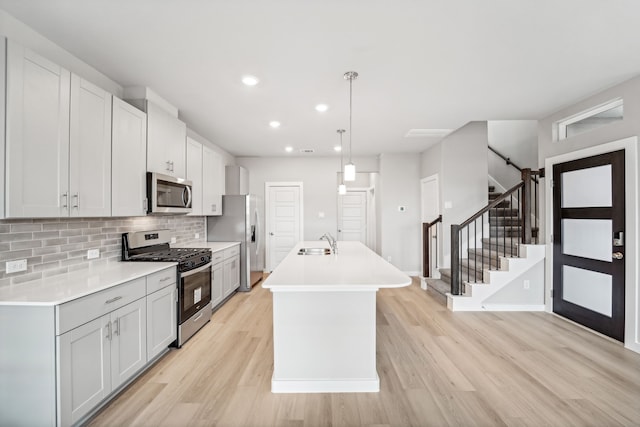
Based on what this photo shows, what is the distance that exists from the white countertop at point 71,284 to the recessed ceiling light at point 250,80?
6.15 ft

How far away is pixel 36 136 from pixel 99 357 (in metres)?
1.46

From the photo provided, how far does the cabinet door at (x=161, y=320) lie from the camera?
2.49 m

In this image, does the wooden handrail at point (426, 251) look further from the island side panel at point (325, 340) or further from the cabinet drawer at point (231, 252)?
the island side panel at point (325, 340)

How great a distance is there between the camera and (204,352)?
9.39 ft

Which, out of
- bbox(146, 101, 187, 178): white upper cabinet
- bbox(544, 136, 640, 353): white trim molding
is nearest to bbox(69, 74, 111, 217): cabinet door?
bbox(146, 101, 187, 178): white upper cabinet

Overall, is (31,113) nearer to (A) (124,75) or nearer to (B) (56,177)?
(B) (56,177)

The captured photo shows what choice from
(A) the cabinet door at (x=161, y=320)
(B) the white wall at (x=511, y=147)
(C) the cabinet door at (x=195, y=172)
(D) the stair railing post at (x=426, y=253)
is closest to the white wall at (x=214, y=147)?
(C) the cabinet door at (x=195, y=172)

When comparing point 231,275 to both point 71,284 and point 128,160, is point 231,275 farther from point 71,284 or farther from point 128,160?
point 71,284

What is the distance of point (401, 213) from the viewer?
6246 millimetres

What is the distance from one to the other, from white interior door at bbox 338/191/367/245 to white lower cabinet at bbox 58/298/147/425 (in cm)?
593

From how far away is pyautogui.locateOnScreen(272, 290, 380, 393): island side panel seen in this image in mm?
2244

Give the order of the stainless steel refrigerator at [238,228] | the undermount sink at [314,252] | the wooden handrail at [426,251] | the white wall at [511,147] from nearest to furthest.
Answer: the undermount sink at [314,252], the stainless steel refrigerator at [238,228], the wooden handrail at [426,251], the white wall at [511,147]

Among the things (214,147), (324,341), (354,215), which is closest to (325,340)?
(324,341)

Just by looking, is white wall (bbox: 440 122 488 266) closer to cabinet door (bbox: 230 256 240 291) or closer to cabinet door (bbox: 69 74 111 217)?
cabinet door (bbox: 230 256 240 291)
